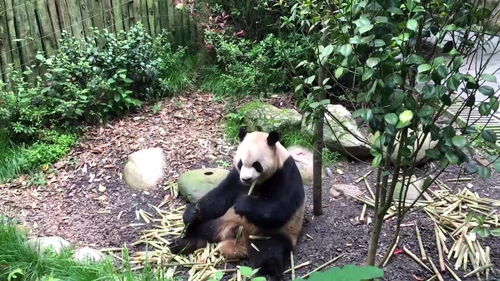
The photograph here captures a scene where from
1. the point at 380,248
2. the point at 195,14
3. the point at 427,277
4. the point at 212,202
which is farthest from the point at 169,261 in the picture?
the point at 195,14

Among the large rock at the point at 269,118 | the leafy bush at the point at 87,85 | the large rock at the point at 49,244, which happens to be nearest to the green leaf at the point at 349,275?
the large rock at the point at 49,244

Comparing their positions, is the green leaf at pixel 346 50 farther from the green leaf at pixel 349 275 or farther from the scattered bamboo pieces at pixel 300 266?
the scattered bamboo pieces at pixel 300 266

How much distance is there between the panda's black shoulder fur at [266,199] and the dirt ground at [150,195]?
374 millimetres

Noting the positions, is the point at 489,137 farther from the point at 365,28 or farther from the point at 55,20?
the point at 55,20

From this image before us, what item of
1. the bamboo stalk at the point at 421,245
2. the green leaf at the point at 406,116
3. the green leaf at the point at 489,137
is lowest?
the bamboo stalk at the point at 421,245

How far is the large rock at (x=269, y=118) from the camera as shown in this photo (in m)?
5.62

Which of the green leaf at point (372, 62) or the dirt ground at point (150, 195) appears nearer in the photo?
the green leaf at point (372, 62)

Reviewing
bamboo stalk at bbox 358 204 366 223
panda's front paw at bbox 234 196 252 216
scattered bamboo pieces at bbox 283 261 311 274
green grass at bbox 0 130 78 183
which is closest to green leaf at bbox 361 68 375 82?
panda's front paw at bbox 234 196 252 216

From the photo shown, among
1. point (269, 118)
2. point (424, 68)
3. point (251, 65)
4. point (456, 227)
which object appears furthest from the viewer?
point (251, 65)

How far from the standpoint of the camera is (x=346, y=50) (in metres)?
2.38

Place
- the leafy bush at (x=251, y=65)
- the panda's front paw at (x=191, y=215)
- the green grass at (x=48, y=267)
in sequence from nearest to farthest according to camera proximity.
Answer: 1. the green grass at (x=48, y=267)
2. the panda's front paw at (x=191, y=215)
3. the leafy bush at (x=251, y=65)

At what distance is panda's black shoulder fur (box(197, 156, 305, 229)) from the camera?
3732mm

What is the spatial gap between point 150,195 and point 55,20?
9.01 ft

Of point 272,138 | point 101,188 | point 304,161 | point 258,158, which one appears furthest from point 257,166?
point 101,188
